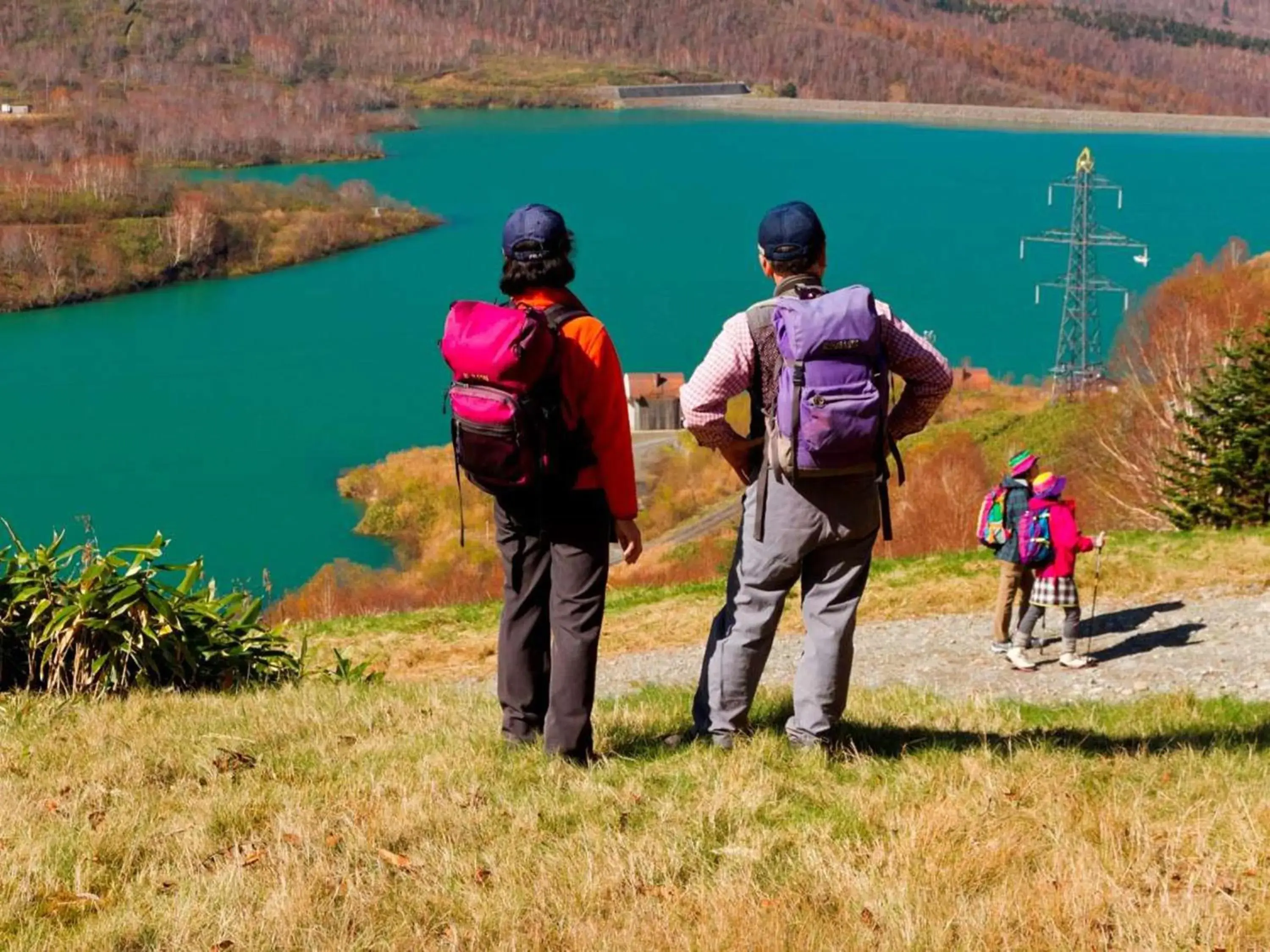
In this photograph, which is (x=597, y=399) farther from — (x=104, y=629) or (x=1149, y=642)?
(x=1149, y=642)

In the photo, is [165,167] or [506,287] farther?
[165,167]

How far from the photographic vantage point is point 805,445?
3842 mm

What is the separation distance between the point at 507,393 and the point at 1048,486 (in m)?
4.64

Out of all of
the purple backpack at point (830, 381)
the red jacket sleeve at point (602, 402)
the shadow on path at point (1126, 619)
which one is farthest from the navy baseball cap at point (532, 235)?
the shadow on path at point (1126, 619)

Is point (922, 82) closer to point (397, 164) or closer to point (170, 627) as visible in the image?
point (397, 164)

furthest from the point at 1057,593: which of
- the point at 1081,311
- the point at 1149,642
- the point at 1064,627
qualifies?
the point at 1081,311

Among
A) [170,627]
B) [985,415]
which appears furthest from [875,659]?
[985,415]

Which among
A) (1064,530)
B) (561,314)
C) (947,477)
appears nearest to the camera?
(561,314)

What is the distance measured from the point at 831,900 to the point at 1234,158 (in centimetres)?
14617

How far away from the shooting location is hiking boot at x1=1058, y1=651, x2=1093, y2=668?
7984 millimetres

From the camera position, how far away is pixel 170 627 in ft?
20.0

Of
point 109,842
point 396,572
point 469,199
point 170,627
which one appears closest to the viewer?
point 109,842

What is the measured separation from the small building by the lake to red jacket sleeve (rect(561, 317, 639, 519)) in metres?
47.8

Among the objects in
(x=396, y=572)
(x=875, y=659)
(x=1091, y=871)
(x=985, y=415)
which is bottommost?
(x=396, y=572)
